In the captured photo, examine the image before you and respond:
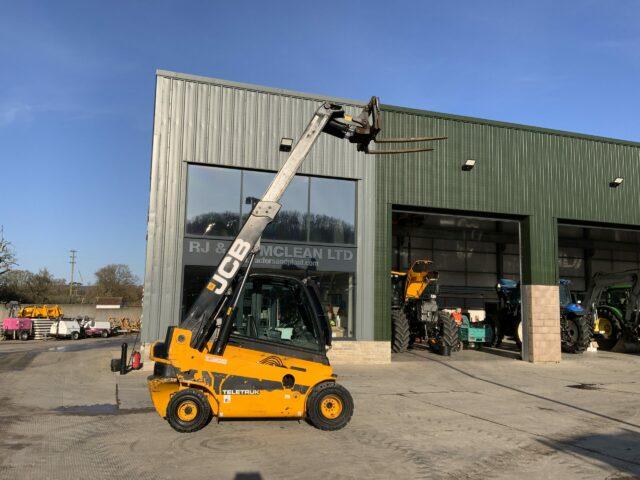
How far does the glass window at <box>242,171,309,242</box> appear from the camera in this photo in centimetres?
1513

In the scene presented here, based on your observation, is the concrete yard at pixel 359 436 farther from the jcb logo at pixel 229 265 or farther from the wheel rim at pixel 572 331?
the wheel rim at pixel 572 331

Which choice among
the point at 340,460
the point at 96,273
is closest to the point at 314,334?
the point at 340,460

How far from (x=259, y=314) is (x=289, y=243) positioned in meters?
7.92

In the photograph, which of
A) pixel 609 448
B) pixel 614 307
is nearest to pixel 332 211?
pixel 609 448

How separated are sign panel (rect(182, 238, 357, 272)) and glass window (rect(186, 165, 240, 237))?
1.19 feet

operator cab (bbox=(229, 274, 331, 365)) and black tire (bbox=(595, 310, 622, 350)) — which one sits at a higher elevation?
operator cab (bbox=(229, 274, 331, 365))

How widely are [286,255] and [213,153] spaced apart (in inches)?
141

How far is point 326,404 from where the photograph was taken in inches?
282

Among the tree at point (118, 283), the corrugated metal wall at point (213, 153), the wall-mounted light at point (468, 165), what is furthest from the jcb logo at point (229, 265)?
the tree at point (118, 283)

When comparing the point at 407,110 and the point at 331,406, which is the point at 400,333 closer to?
the point at 407,110

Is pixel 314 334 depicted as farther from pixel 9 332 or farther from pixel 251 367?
pixel 9 332

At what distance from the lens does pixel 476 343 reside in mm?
21578

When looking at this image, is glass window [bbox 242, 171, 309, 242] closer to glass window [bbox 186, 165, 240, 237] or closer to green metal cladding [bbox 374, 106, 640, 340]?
glass window [bbox 186, 165, 240, 237]

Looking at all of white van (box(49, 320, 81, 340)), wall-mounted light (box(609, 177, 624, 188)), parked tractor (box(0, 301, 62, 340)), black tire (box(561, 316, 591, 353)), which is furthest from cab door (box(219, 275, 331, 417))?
parked tractor (box(0, 301, 62, 340))
